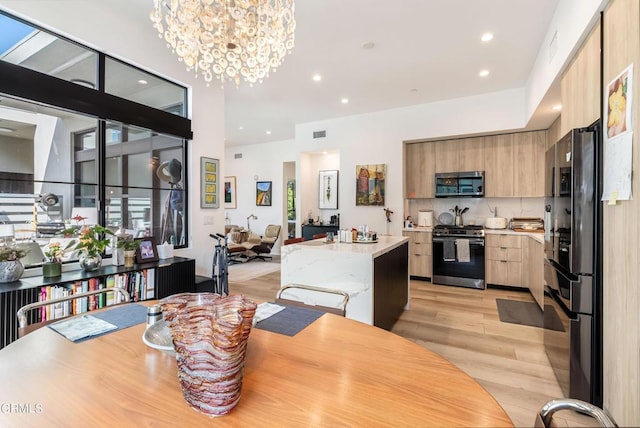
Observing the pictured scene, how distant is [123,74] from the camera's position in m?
3.13

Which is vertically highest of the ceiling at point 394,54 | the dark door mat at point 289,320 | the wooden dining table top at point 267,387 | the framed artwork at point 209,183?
the ceiling at point 394,54

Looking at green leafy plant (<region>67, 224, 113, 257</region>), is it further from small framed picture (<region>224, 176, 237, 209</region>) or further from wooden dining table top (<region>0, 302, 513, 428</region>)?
small framed picture (<region>224, 176, 237, 209</region>)

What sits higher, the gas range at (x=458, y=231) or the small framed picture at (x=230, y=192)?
the small framed picture at (x=230, y=192)

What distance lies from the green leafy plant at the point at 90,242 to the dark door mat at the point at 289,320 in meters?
2.13

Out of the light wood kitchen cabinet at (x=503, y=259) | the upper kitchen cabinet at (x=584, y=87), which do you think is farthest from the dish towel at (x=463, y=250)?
the upper kitchen cabinet at (x=584, y=87)

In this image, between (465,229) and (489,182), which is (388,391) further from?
(489,182)

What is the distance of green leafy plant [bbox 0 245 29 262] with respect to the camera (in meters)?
2.22

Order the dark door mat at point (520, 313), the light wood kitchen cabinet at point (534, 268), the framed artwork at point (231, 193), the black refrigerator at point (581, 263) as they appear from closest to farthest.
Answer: the black refrigerator at point (581, 263) < the dark door mat at point (520, 313) < the light wood kitchen cabinet at point (534, 268) < the framed artwork at point (231, 193)

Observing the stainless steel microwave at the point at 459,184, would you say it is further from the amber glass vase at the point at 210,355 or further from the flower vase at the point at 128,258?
the amber glass vase at the point at 210,355

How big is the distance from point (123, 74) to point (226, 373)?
139 inches

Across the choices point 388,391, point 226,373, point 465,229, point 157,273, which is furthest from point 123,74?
point 465,229

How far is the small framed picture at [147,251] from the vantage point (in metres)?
3.09

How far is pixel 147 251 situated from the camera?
3.16m

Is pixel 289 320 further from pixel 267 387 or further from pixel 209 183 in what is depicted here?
pixel 209 183
